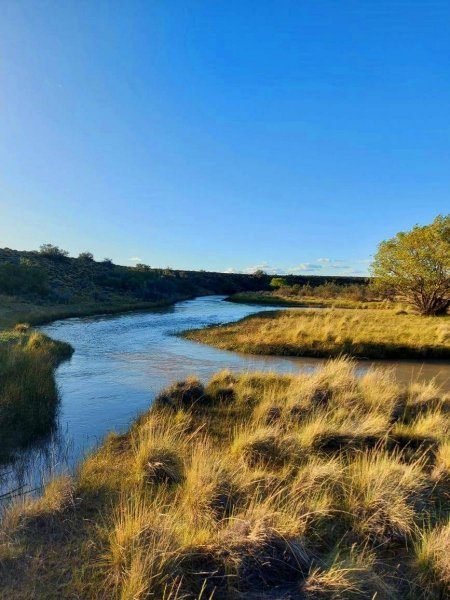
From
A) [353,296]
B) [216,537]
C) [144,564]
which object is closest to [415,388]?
[216,537]

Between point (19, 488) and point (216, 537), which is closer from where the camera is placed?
point (216, 537)

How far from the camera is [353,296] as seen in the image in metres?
60.6

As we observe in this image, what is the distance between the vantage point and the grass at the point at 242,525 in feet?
11.7

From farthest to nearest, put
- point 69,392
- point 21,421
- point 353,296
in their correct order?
point 353,296, point 69,392, point 21,421

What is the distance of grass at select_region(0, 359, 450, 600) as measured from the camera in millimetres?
3572

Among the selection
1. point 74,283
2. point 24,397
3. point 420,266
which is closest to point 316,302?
point 420,266

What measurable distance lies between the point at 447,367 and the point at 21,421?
1472 centimetres

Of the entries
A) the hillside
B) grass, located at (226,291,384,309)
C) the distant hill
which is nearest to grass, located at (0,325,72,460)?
the hillside

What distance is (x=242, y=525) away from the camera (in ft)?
13.1

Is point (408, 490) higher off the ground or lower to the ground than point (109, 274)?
lower

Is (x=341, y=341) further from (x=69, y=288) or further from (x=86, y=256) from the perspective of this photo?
(x=86, y=256)

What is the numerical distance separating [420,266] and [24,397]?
29.6 meters

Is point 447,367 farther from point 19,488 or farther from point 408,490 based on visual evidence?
point 19,488

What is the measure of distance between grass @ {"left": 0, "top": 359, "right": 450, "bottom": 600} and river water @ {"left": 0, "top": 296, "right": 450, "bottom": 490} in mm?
1197
